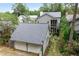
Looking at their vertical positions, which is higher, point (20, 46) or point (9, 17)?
point (9, 17)

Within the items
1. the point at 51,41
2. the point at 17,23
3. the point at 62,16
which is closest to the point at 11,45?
the point at 17,23

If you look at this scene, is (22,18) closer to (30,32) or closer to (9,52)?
(30,32)

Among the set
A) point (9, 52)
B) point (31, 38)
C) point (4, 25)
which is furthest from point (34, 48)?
point (4, 25)

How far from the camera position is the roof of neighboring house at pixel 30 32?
204cm

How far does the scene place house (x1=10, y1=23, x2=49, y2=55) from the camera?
79.9 inches

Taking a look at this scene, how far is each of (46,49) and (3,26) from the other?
434 millimetres

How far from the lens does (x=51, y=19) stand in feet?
6.77

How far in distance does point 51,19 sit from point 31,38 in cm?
25

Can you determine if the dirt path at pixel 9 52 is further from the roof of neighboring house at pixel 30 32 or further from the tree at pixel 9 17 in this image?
the tree at pixel 9 17

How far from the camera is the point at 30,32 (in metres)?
2.05

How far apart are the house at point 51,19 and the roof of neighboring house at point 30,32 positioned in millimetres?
45

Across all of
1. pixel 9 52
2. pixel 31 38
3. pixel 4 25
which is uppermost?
pixel 4 25

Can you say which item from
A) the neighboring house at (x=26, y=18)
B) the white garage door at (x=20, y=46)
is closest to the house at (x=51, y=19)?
the neighboring house at (x=26, y=18)

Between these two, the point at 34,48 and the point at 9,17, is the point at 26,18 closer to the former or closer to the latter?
the point at 9,17
